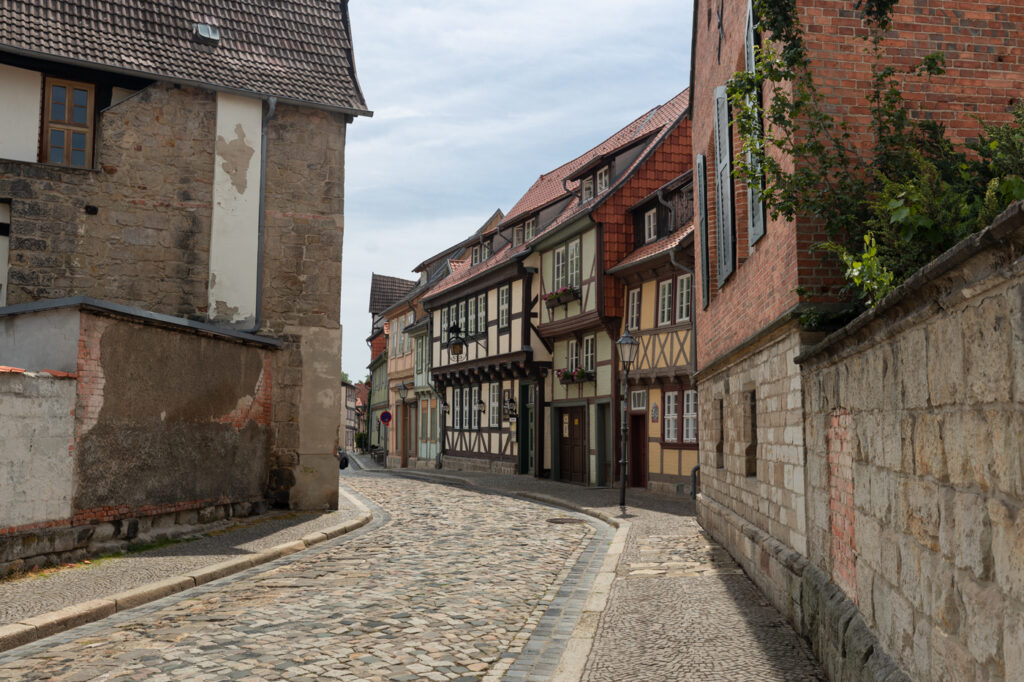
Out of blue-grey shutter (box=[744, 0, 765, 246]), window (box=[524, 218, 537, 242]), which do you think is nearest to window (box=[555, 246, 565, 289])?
window (box=[524, 218, 537, 242])

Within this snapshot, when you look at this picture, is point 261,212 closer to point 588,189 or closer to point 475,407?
point 588,189

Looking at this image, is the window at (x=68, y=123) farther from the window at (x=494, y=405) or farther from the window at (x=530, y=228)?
the window at (x=494, y=405)

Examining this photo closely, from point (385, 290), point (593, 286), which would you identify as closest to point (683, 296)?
point (593, 286)

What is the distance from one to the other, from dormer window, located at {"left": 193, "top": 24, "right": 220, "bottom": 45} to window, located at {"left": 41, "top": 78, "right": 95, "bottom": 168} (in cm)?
215

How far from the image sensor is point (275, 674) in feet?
17.7

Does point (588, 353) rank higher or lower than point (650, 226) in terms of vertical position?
lower

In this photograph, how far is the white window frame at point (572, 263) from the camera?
82.4 ft

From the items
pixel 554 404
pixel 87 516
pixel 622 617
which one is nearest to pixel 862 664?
pixel 622 617

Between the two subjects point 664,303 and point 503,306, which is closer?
point 664,303

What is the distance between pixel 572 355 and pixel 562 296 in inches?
76.1

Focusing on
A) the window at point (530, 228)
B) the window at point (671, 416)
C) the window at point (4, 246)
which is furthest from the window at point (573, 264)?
the window at point (4, 246)

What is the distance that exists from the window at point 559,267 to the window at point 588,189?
165cm

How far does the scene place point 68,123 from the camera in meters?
14.6

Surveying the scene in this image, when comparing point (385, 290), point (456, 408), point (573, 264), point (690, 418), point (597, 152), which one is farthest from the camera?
point (385, 290)
